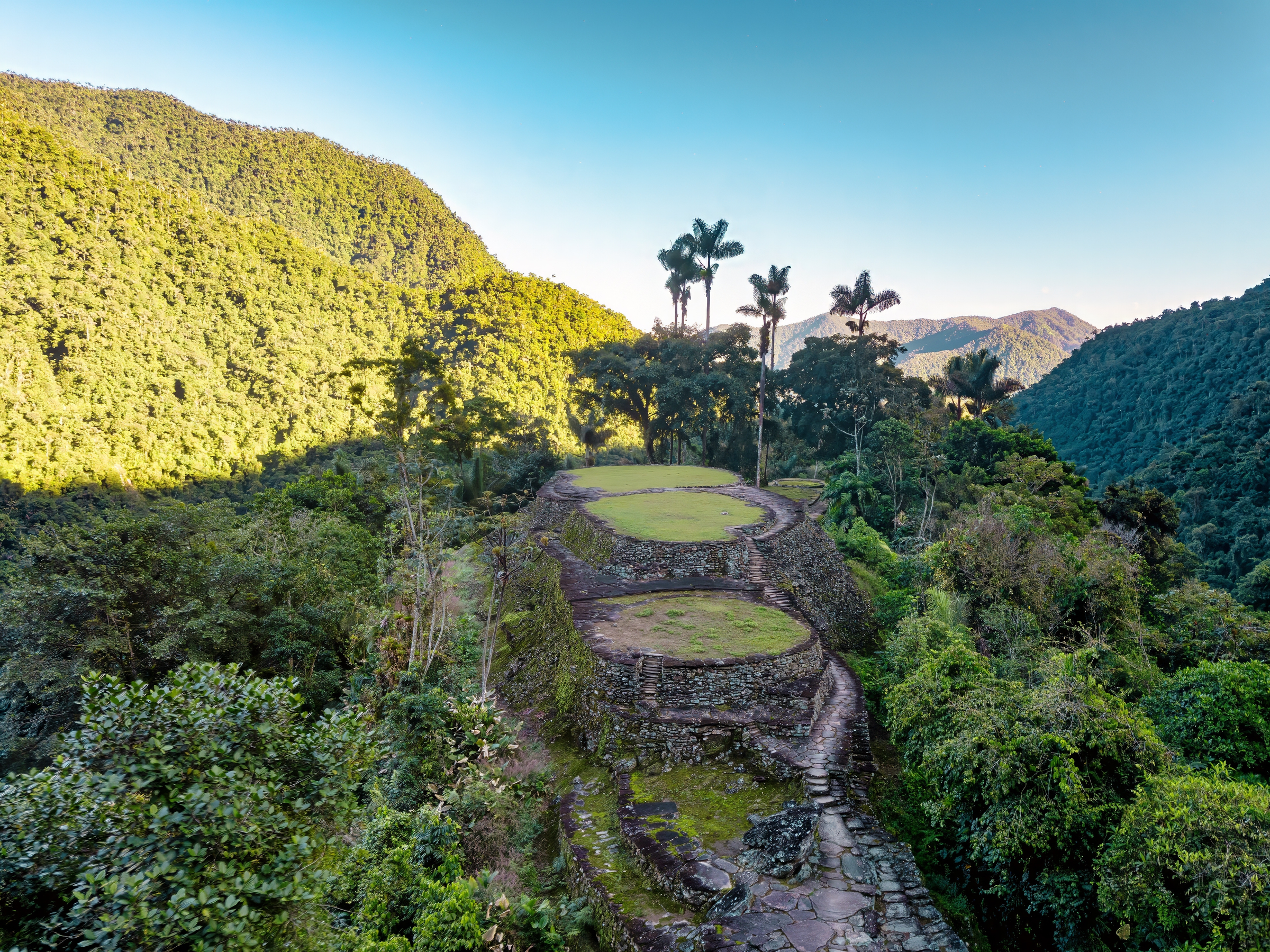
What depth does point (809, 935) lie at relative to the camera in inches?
221

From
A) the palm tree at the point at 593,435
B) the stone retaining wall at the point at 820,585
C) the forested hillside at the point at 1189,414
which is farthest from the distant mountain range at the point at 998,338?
the stone retaining wall at the point at 820,585

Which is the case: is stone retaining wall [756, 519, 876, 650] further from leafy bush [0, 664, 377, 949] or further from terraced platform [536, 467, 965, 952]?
leafy bush [0, 664, 377, 949]

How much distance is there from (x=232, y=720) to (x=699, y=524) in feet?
39.6

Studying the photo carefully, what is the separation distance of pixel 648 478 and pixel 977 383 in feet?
80.3

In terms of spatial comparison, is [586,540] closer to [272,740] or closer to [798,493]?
[272,740]

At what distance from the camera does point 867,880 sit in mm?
6438

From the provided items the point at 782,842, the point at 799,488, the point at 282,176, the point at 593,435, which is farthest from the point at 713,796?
the point at 282,176

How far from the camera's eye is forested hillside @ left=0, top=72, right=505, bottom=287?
60.5 meters

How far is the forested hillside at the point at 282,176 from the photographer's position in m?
60.5

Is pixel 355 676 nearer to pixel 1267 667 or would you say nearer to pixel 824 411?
pixel 1267 667

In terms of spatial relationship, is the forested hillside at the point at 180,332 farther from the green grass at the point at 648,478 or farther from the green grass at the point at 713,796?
the green grass at the point at 713,796

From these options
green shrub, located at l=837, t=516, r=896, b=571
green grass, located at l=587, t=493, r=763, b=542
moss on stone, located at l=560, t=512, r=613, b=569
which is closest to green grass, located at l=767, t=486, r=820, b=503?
green shrub, located at l=837, t=516, r=896, b=571

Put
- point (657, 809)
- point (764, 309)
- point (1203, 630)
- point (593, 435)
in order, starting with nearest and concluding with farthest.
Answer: point (657, 809) < point (1203, 630) < point (764, 309) < point (593, 435)

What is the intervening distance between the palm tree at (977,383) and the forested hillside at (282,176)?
5818 cm
